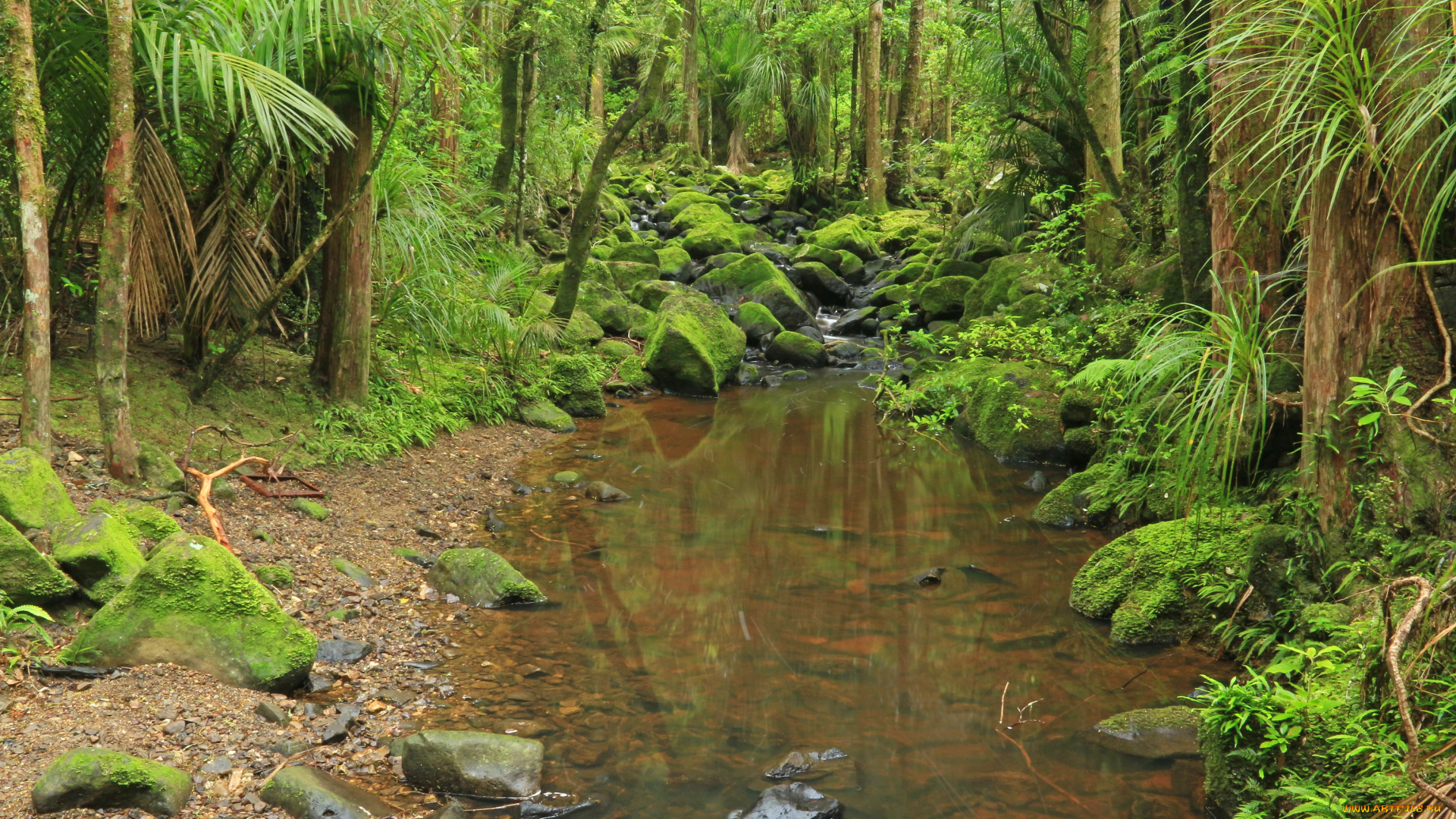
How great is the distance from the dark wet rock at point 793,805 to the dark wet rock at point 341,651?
199 centimetres

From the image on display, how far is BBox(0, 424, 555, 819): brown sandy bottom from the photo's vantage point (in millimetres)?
3080

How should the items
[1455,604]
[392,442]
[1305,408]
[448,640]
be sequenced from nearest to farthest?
[1455,604], [1305,408], [448,640], [392,442]

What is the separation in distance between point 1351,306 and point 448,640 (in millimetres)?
4231

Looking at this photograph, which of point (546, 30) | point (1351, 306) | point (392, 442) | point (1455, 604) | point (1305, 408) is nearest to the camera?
point (1455, 604)

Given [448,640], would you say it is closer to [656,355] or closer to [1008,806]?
[1008,806]

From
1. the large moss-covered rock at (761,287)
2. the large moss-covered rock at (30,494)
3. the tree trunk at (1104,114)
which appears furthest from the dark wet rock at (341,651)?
the large moss-covered rock at (761,287)

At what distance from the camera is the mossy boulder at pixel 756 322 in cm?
1387

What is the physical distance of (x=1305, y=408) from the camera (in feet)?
13.2

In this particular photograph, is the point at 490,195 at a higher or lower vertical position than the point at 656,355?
higher

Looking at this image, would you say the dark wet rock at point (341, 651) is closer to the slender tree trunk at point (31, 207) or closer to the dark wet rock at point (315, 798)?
the dark wet rock at point (315, 798)

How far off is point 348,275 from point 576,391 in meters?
3.48

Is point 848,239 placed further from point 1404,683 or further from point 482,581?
point 1404,683

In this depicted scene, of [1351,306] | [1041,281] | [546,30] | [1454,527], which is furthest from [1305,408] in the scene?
[546,30]

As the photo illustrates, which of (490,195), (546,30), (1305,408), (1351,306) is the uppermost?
(546,30)
